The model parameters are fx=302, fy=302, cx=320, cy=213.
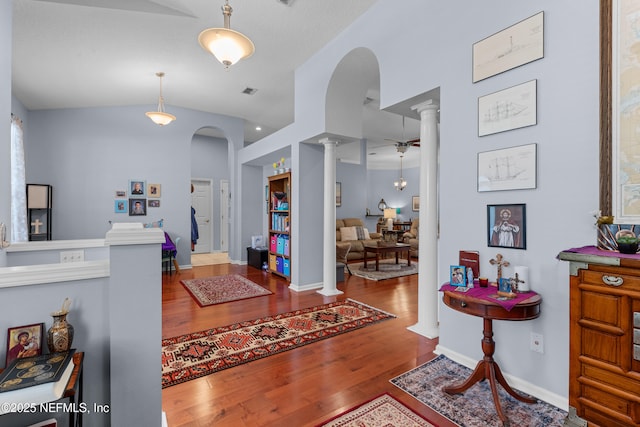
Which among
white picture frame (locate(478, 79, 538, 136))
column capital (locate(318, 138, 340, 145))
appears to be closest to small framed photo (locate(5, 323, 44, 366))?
white picture frame (locate(478, 79, 538, 136))

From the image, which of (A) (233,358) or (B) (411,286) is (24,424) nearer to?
(A) (233,358)

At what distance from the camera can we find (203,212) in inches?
345

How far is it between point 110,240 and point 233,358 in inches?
65.7

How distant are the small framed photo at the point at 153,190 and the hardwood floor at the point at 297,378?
303 centimetres

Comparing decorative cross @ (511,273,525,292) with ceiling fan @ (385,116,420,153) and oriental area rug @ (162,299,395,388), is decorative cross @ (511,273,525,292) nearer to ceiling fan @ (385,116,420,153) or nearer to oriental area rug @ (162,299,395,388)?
oriental area rug @ (162,299,395,388)

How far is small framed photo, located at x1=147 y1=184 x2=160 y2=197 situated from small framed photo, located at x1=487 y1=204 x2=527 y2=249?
601cm

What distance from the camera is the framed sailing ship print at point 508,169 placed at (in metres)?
2.06

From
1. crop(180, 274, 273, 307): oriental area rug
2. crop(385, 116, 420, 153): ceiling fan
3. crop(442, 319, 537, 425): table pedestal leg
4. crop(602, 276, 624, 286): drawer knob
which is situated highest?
crop(385, 116, 420, 153): ceiling fan

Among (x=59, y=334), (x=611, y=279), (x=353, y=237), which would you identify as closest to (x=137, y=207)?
(x=353, y=237)

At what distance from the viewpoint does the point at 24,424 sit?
4.44 ft

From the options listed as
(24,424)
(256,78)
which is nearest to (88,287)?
(24,424)

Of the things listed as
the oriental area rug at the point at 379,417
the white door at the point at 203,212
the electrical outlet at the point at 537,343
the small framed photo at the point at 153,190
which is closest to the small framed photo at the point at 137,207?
the small framed photo at the point at 153,190

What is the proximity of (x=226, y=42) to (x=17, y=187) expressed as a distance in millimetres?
4256

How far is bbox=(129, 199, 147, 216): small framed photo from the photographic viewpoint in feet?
19.6
